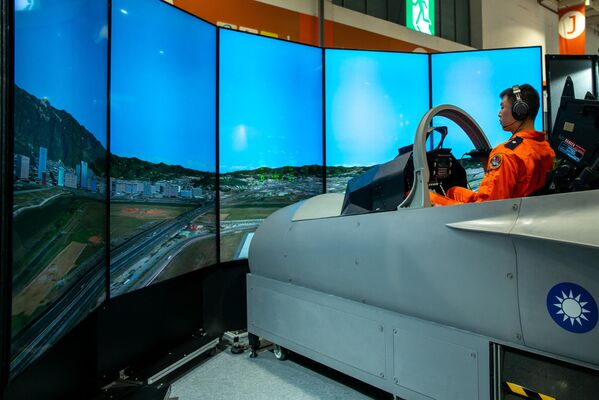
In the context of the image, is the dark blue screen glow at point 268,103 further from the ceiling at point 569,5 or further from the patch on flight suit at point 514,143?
the ceiling at point 569,5

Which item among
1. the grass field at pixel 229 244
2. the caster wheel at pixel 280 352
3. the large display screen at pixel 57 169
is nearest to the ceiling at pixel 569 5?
the grass field at pixel 229 244

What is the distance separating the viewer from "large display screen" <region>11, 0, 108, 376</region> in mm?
1229

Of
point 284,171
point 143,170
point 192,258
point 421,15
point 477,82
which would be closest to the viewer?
point 143,170

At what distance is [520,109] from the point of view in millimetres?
2227

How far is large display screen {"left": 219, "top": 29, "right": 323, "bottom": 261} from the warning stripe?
2.55 m

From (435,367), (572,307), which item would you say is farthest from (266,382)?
(572,307)

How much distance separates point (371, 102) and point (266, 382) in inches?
119

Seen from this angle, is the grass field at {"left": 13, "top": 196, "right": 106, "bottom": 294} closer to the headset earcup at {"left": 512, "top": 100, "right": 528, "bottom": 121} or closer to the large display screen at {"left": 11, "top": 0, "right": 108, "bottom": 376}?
the large display screen at {"left": 11, "top": 0, "right": 108, "bottom": 376}

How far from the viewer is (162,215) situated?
286cm

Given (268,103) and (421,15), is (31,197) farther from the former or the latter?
(421,15)

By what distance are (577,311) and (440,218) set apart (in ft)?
2.03

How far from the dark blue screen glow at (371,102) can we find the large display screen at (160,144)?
1.39 meters

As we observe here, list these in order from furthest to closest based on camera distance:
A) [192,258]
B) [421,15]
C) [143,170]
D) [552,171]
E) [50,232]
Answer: [421,15]
[192,258]
[143,170]
[552,171]
[50,232]

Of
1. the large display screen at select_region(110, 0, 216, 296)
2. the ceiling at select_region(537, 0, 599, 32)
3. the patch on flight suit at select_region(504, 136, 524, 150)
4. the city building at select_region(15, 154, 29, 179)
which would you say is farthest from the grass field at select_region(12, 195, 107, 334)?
the ceiling at select_region(537, 0, 599, 32)
